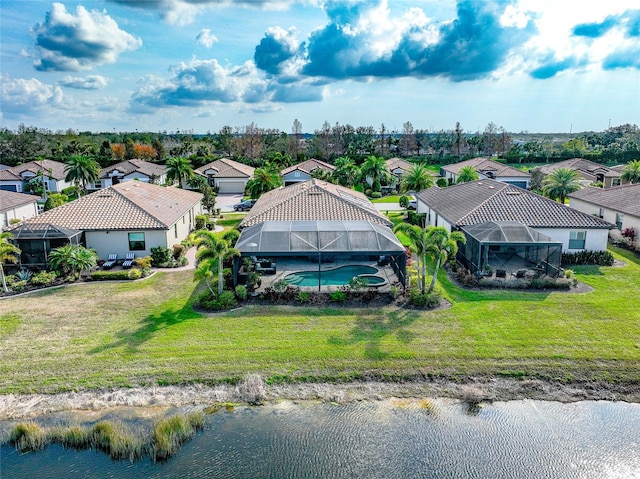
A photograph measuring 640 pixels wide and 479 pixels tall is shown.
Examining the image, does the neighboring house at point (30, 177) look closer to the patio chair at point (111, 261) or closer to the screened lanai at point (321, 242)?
the patio chair at point (111, 261)

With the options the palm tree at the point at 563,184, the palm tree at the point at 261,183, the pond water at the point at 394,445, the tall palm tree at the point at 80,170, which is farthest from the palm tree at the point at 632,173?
the tall palm tree at the point at 80,170

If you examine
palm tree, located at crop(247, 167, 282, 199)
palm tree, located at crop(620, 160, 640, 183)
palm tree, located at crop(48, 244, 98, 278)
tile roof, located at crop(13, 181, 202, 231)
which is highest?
palm tree, located at crop(620, 160, 640, 183)

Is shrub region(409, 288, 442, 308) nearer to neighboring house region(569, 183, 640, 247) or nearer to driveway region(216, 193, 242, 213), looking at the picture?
neighboring house region(569, 183, 640, 247)

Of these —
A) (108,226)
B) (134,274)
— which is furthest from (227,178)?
(134,274)

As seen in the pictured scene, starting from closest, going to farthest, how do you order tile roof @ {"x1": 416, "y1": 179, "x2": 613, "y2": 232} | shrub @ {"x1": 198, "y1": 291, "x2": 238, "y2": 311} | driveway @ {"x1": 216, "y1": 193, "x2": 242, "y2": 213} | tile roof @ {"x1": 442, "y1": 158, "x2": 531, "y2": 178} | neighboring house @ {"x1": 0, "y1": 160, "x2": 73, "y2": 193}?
shrub @ {"x1": 198, "y1": 291, "x2": 238, "y2": 311}
tile roof @ {"x1": 416, "y1": 179, "x2": 613, "y2": 232}
driveway @ {"x1": 216, "y1": 193, "x2": 242, "y2": 213}
neighboring house @ {"x1": 0, "y1": 160, "x2": 73, "y2": 193}
tile roof @ {"x1": 442, "y1": 158, "x2": 531, "y2": 178}

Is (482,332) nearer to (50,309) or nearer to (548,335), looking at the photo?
(548,335)

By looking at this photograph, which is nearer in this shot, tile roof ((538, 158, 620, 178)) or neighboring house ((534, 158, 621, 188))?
neighboring house ((534, 158, 621, 188))

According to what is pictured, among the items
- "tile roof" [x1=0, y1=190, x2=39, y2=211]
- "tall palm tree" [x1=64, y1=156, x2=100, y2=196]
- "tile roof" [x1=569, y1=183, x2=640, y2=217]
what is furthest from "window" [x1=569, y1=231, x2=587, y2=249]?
"tall palm tree" [x1=64, y1=156, x2=100, y2=196]

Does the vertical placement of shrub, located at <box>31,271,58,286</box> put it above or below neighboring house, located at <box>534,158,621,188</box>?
below
